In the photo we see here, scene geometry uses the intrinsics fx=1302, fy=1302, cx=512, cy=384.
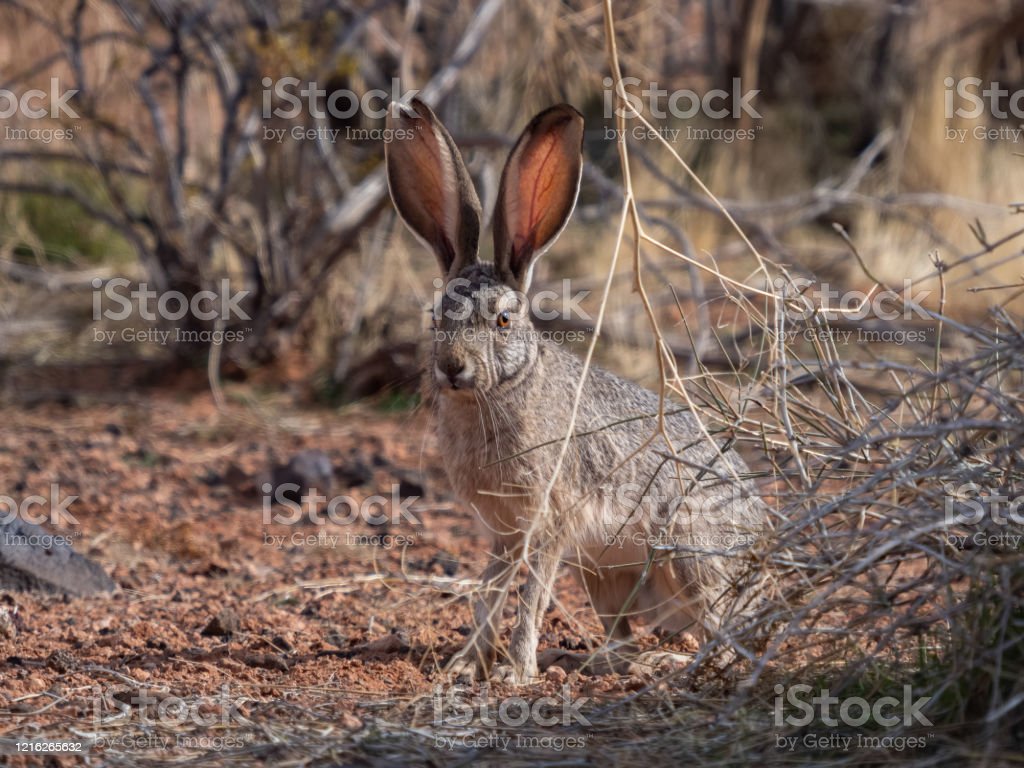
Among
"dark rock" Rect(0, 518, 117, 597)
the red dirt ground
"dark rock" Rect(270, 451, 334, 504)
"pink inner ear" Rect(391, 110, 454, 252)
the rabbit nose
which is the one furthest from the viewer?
"dark rock" Rect(270, 451, 334, 504)

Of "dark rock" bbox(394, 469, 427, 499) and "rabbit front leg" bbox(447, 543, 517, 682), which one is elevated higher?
"dark rock" bbox(394, 469, 427, 499)

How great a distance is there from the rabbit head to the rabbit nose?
0.11 feet

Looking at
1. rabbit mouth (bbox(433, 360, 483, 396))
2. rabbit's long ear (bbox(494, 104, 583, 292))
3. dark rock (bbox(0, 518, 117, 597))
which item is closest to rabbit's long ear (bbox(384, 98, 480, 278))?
rabbit's long ear (bbox(494, 104, 583, 292))

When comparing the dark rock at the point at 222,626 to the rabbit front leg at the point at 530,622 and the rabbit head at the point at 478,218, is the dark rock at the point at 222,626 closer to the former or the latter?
the rabbit front leg at the point at 530,622

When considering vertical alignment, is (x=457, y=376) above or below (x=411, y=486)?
above

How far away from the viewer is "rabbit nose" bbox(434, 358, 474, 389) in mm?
4219

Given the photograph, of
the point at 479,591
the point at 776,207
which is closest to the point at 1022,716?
the point at 479,591

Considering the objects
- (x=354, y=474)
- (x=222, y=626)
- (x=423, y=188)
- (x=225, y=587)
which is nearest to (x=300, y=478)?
(x=354, y=474)

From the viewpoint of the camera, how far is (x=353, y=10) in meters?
7.45

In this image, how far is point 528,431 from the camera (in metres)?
4.54

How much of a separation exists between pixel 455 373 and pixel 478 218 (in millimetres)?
Answer: 707

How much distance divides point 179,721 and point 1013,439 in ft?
7.93

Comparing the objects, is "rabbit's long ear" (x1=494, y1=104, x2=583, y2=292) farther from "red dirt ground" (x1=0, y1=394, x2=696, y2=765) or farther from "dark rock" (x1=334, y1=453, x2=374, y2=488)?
"dark rock" (x1=334, y1=453, x2=374, y2=488)

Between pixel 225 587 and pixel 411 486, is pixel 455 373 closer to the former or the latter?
pixel 225 587
